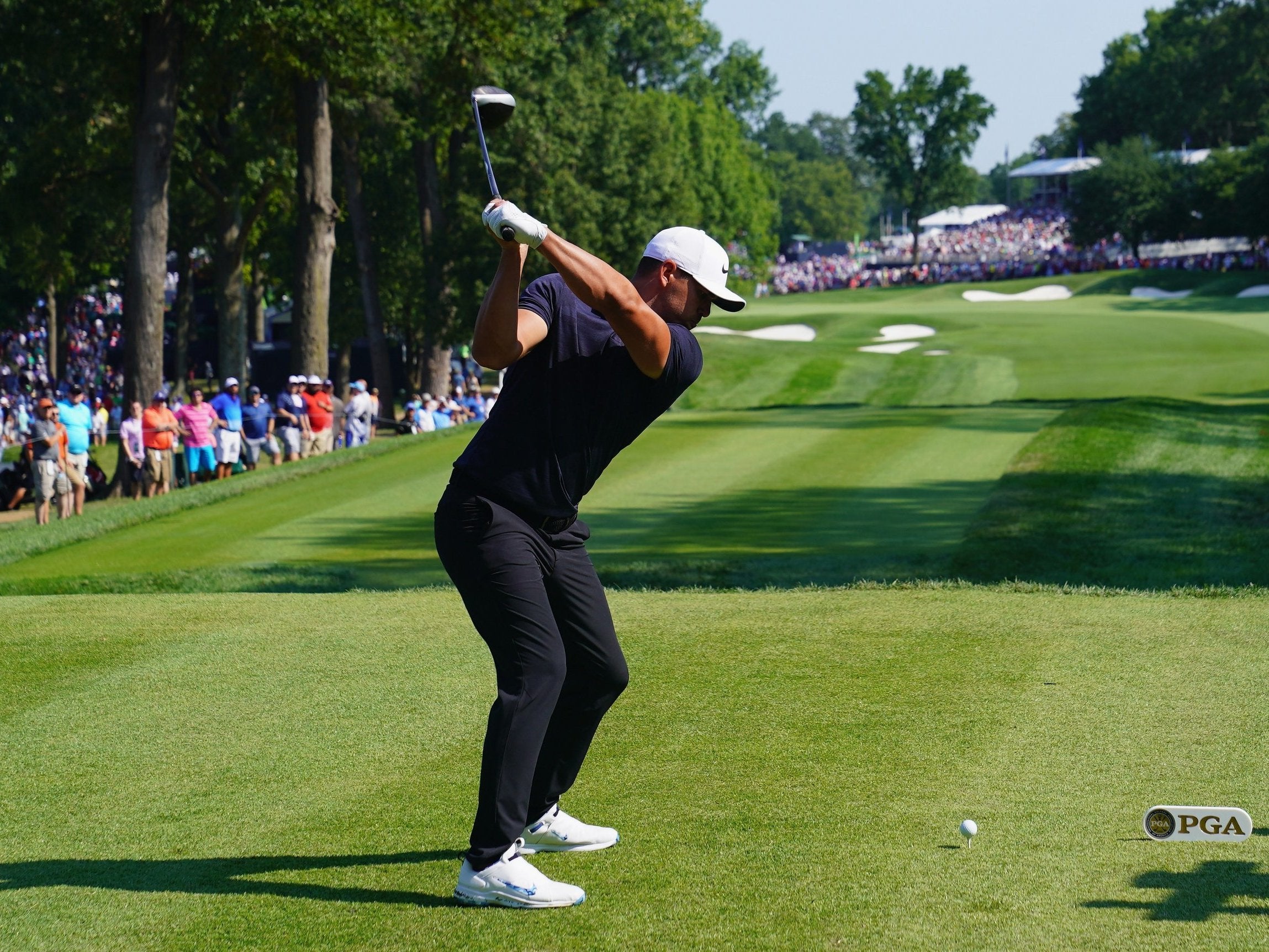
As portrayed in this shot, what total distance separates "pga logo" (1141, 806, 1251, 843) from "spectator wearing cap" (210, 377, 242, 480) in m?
22.9

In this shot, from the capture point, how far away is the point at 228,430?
2570cm

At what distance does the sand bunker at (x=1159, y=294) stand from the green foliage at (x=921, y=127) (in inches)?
1288

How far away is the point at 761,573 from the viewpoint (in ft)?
38.8

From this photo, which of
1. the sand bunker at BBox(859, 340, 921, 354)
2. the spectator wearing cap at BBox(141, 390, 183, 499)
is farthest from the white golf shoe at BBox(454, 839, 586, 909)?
the sand bunker at BBox(859, 340, 921, 354)

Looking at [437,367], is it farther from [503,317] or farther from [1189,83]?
[1189,83]

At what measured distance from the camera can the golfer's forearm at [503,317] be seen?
14.2 ft

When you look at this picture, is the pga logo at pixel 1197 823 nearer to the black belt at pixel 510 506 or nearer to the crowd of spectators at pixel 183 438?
the black belt at pixel 510 506

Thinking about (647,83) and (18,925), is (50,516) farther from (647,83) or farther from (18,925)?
(647,83)

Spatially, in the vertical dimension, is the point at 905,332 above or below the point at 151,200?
below

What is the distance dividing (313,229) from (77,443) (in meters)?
8.62

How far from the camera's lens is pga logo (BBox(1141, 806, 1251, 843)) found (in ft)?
14.5

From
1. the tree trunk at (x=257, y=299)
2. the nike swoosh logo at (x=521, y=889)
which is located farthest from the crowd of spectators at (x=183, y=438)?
the tree trunk at (x=257, y=299)

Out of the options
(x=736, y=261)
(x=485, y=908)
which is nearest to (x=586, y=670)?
(x=485, y=908)

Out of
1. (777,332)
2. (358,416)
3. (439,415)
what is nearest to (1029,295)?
(777,332)
